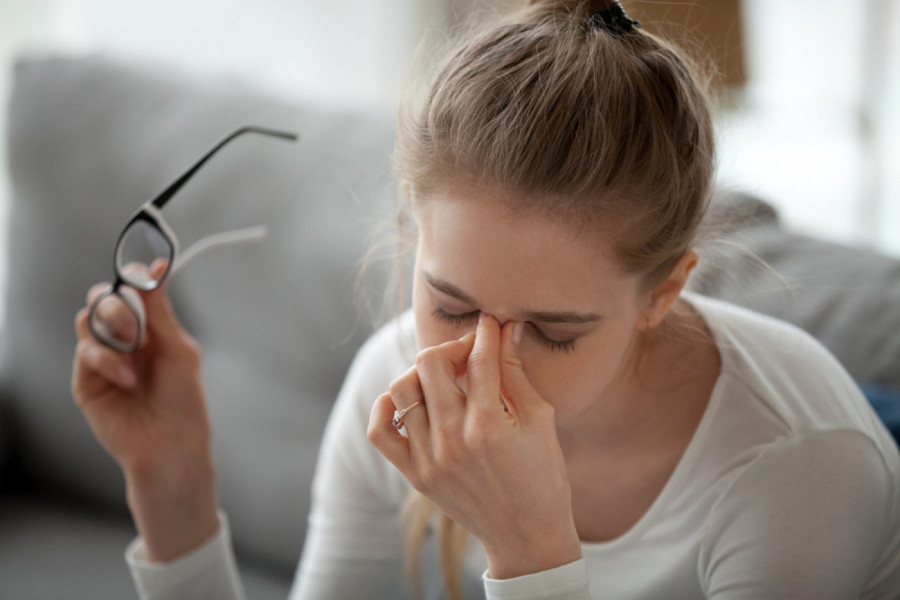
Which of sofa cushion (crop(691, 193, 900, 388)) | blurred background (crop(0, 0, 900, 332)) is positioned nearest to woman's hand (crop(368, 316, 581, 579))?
sofa cushion (crop(691, 193, 900, 388))

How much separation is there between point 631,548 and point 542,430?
312mm

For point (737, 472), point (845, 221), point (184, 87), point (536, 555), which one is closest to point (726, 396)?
point (737, 472)

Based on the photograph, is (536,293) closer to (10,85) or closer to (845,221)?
(10,85)

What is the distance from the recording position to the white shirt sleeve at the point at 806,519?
100 centimetres

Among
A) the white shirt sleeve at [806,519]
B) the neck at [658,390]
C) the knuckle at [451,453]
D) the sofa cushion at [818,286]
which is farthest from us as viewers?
the sofa cushion at [818,286]

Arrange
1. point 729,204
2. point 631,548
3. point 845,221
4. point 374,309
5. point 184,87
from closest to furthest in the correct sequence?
point 631,548
point 729,204
point 374,309
point 184,87
point 845,221

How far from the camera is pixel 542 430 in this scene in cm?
93

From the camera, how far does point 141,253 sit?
1.24 metres

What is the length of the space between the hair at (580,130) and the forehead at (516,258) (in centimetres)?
2

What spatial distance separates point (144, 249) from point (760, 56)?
2733mm

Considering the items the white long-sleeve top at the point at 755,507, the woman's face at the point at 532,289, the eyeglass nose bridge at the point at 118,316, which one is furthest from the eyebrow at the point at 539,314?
the eyeglass nose bridge at the point at 118,316

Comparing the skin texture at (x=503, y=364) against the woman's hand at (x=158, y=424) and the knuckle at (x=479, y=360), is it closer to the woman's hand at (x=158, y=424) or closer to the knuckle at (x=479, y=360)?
the knuckle at (x=479, y=360)

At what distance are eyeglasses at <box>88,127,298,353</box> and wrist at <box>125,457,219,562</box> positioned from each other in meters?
0.18

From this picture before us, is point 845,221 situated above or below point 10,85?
below
